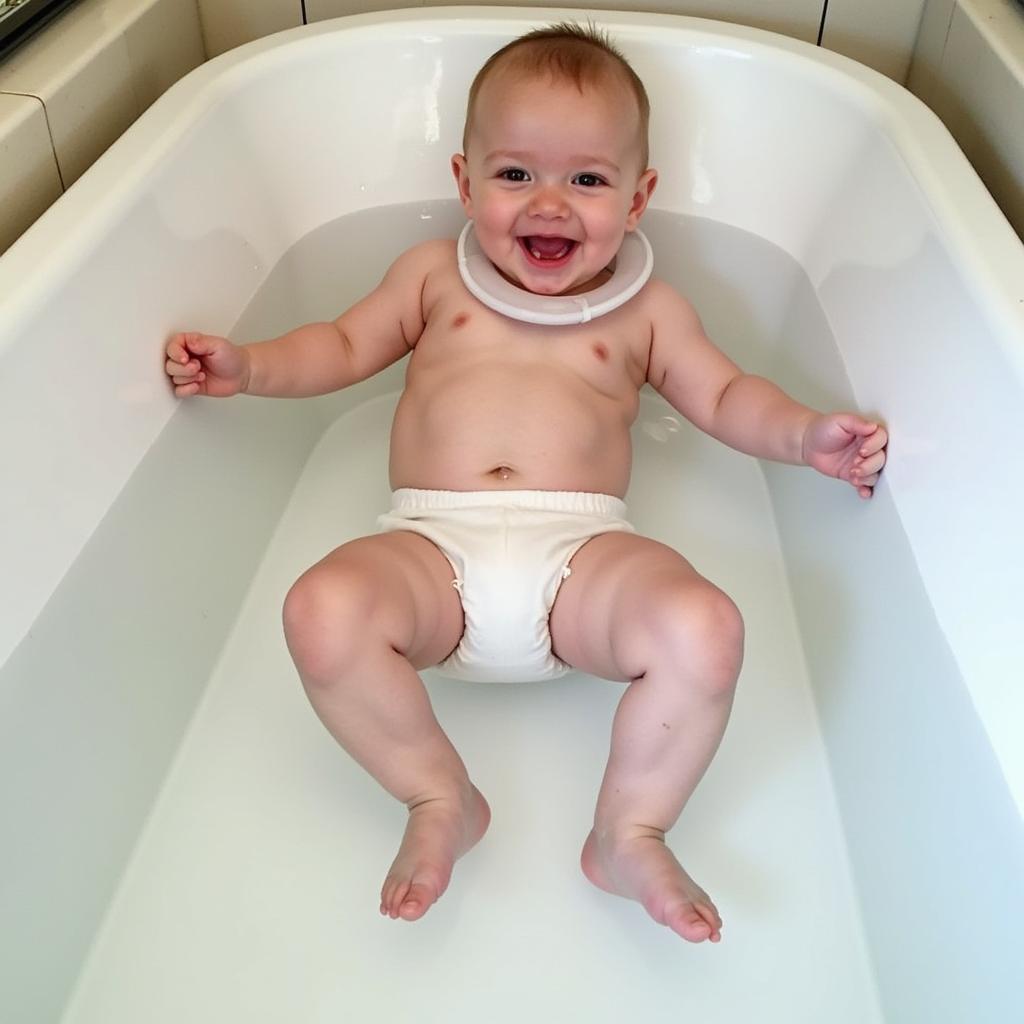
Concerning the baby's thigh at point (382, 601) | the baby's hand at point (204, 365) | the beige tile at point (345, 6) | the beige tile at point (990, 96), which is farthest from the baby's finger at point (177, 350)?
the beige tile at point (990, 96)

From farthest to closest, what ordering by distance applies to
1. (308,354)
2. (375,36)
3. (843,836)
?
(375,36), (308,354), (843,836)

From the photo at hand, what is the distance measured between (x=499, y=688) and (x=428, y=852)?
0.28 metres

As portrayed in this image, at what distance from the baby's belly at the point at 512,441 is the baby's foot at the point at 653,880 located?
339 millimetres

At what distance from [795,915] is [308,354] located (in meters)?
0.70

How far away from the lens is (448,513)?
1014 millimetres

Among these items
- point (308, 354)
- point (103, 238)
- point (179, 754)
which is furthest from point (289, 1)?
point (179, 754)

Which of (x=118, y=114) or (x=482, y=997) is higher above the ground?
(x=118, y=114)

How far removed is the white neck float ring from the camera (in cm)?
107

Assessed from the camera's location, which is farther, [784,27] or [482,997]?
[784,27]

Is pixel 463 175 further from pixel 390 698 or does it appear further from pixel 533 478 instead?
pixel 390 698

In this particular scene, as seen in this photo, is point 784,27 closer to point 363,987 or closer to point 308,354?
point 308,354

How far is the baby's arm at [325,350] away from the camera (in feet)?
3.25

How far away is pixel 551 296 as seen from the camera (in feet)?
3.59

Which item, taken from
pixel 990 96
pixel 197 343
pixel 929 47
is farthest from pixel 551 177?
pixel 929 47
